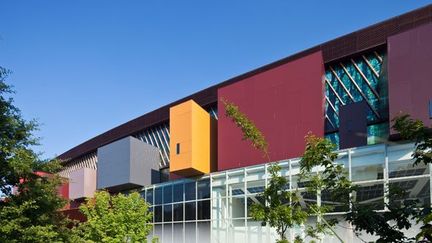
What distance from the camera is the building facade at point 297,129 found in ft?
74.2

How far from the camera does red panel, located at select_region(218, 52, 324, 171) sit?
Answer: 88.1ft

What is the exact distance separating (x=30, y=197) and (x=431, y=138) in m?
18.0

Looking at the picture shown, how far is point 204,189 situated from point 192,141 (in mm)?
2912

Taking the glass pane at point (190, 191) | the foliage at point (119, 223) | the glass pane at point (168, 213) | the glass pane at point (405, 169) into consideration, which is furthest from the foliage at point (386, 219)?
the glass pane at point (168, 213)

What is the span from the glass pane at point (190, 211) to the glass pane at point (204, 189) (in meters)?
0.79

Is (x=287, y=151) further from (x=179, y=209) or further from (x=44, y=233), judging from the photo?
(x=44, y=233)

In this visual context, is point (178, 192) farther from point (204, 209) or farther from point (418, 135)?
point (418, 135)

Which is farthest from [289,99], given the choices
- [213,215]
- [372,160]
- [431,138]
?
[431,138]

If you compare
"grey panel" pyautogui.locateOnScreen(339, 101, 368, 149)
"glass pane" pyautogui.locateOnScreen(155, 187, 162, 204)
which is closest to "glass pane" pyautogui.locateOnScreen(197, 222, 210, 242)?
"glass pane" pyautogui.locateOnScreen(155, 187, 162, 204)

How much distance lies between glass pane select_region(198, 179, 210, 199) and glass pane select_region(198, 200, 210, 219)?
0.36m

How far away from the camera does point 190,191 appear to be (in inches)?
1323

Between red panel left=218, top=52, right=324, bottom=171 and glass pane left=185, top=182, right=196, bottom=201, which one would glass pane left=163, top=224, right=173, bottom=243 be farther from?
red panel left=218, top=52, right=324, bottom=171

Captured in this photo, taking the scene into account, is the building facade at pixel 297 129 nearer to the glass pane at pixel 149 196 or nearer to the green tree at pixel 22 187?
the glass pane at pixel 149 196

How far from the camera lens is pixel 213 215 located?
1232 inches
